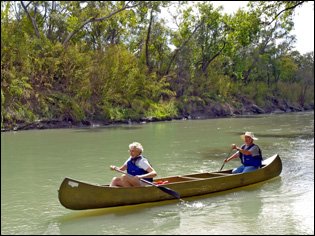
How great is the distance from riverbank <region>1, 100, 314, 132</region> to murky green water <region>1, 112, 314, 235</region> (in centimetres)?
883

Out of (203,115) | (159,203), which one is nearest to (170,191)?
(159,203)

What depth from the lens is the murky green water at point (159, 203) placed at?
728 cm

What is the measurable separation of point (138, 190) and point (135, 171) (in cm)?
42

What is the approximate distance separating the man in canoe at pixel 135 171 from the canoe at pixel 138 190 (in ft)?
0.64

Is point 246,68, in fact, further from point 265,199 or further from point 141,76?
point 265,199

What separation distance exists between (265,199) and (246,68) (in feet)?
150

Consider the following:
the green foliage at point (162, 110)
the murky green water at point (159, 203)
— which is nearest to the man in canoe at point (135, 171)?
the murky green water at point (159, 203)

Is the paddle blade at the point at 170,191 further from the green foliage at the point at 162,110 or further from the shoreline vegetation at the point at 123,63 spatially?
the green foliage at the point at 162,110

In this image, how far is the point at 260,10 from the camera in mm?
22969

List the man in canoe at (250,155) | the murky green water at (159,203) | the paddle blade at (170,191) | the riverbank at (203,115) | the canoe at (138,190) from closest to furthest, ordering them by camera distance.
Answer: the murky green water at (159,203), the canoe at (138,190), the paddle blade at (170,191), the man in canoe at (250,155), the riverbank at (203,115)

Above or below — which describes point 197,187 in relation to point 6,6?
below

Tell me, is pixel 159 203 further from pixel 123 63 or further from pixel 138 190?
pixel 123 63

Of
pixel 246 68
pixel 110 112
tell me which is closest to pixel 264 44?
pixel 246 68

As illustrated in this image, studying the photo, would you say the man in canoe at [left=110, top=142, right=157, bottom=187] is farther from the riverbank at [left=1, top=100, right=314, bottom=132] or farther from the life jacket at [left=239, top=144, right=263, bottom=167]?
the riverbank at [left=1, top=100, right=314, bottom=132]
